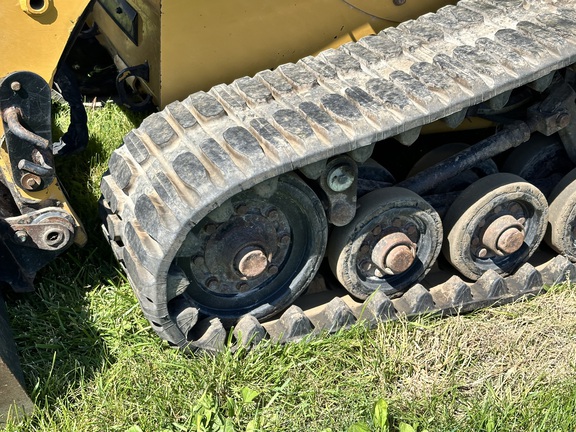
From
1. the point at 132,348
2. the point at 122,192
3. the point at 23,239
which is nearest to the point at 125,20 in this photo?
the point at 122,192

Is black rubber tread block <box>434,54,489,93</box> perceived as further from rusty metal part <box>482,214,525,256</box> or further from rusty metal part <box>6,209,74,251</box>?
rusty metal part <box>6,209,74,251</box>

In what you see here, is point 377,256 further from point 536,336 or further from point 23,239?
point 23,239

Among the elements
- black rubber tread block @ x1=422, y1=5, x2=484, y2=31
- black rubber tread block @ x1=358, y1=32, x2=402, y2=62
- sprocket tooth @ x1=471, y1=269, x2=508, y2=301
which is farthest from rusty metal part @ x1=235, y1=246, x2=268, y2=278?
black rubber tread block @ x1=422, y1=5, x2=484, y2=31

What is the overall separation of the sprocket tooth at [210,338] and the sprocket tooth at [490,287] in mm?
1038

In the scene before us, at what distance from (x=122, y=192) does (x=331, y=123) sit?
81 cm

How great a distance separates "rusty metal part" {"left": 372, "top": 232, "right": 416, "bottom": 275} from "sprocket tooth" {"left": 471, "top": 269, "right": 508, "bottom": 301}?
36 cm

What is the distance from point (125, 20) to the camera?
10.9 feet

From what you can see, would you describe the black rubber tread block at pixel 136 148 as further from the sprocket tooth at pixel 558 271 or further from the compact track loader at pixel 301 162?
the sprocket tooth at pixel 558 271

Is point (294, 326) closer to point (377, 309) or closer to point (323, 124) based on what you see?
point (377, 309)

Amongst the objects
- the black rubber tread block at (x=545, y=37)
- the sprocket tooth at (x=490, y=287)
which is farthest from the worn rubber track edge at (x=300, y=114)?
the sprocket tooth at (x=490, y=287)

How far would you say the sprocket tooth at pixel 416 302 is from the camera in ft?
10.7

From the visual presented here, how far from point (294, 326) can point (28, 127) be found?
1157 mm

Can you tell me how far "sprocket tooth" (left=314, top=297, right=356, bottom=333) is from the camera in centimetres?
317

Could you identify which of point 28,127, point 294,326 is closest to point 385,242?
point 294,326
